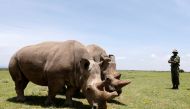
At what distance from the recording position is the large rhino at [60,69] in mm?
16250

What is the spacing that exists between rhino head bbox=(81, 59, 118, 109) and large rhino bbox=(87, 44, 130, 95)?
1.14 feet

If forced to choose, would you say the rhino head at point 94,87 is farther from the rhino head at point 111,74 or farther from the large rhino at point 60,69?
the rhino head at point 111,74

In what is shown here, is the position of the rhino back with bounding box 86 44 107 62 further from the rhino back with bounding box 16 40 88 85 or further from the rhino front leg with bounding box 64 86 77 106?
the rhino front leg with bounding box 64 86 77 106

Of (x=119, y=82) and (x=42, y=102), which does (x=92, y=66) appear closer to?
(x=119, y=82)

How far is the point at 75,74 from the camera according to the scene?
1708 cm

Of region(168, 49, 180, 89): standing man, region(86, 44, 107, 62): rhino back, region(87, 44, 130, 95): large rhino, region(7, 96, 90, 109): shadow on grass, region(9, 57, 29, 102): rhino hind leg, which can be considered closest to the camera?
region(87, 44, 130, 95): large rhino

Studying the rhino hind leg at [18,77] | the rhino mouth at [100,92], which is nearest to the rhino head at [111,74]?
the rhino mouth at [100,92]

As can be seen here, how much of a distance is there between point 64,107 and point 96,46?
5197 millimetres

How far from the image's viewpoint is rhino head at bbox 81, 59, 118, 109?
578 inches

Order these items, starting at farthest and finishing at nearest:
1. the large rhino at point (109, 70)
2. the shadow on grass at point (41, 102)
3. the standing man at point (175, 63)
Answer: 1. the standing man at point (175, 63)
2. the shadow on grass at point (41, 102)
3. the large rhino at point (109, 70)

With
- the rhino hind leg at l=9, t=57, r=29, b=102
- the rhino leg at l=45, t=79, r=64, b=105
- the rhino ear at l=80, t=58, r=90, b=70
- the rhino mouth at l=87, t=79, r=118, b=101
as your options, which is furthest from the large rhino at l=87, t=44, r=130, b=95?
the rhino hind leg at l=9, t=57, r=29, b=102

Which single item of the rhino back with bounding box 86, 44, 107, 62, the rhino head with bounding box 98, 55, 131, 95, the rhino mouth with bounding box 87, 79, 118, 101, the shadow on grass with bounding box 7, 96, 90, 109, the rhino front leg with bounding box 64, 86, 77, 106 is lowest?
the shadow on grass with bounding box 7, 96, 90, 109

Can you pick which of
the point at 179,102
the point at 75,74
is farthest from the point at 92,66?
the point at 179,102

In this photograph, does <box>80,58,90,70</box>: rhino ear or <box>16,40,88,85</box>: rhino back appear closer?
<box>80,58,90,70</box>: rhino ear
